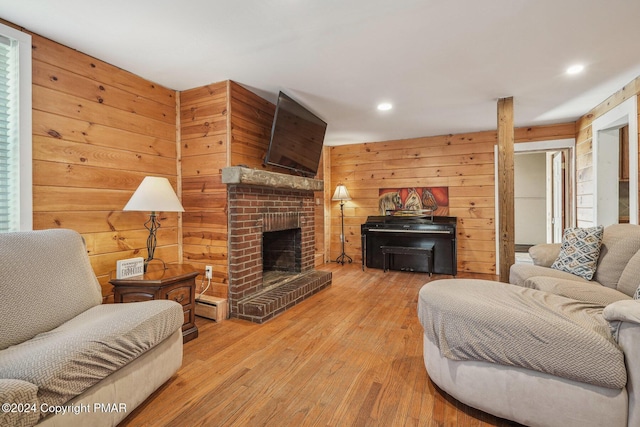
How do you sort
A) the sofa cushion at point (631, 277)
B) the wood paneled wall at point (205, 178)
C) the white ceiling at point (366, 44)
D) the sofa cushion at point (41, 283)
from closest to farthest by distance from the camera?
the sofa cushion at point (41, 283)
the white ceiling at point (366, 44)
the sofa cushion at point (631, 277)
the wood paneled wall at point (205, 178)

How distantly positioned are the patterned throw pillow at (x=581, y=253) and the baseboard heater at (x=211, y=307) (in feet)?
9.50

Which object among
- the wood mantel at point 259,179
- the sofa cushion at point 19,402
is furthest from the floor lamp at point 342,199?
the sofa cushion at point 19,402

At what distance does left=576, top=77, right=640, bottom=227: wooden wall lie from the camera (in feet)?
11.7

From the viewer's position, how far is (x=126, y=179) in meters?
2.61

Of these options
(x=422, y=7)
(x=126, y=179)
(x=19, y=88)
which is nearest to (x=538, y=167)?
(x=422, y=7)

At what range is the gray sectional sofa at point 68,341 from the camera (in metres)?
1.08

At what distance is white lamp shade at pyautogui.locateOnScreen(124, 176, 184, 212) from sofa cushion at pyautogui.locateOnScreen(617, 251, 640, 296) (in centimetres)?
317

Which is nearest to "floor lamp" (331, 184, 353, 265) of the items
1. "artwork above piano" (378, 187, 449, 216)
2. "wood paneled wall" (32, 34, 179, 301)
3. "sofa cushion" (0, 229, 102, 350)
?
"artwork above piano" (378, 187, 449, 216)

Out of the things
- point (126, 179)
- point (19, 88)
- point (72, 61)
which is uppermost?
point (72, 61)

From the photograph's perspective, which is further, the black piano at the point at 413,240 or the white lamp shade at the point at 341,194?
the white lamp shade at the point at 341,194

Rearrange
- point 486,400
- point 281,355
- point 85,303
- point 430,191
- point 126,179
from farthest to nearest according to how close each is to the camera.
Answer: point 430,191 < point 126,179 < point 281,355 < point 85,303 < point 486,400

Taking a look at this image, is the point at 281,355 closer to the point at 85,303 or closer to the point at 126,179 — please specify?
the point at 85,303

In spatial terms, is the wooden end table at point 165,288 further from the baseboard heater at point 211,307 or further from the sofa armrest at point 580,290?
the sofa armrest at point 580,290

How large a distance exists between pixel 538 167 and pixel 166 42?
25.5 feet
